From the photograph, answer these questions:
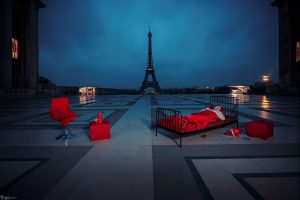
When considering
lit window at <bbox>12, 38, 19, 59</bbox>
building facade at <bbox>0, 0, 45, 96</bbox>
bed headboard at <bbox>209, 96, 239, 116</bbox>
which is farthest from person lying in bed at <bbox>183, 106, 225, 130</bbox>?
lit window at <bbox>12, 38, 19, 59</bbox>

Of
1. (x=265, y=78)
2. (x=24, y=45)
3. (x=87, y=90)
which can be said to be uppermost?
(x=24, y=45)

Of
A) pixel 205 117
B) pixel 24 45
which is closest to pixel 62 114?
pixel 205 117

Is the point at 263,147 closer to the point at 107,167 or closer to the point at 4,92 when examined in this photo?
the point at 107,167

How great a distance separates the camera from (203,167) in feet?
11.1

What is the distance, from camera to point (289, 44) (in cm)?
3294

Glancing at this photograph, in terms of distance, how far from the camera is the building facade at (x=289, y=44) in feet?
104

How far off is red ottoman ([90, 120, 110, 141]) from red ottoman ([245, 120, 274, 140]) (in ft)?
13.1

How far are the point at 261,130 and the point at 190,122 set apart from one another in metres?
1.96

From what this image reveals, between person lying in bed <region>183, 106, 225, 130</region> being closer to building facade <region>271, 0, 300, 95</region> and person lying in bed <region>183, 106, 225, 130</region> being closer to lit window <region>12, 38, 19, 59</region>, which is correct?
building facade <region>271, 0, 300, 95</region>

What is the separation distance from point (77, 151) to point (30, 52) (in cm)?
3570

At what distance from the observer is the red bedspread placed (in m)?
4.81

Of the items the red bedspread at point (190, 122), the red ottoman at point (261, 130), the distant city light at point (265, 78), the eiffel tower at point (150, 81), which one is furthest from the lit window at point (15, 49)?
the distant city light at point (265, 78)

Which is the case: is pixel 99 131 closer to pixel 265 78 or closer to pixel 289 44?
pixel 289 44

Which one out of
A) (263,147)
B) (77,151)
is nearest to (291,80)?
(263,147)
